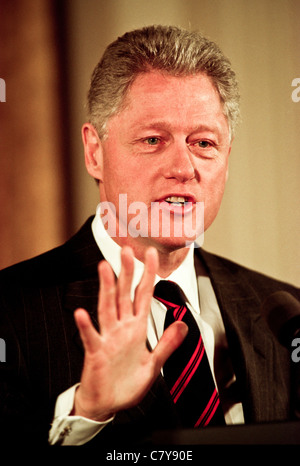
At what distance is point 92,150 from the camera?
5.32 feet

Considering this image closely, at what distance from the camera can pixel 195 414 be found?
1518 millimetres

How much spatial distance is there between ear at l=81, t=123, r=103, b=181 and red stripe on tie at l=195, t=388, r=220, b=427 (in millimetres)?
654

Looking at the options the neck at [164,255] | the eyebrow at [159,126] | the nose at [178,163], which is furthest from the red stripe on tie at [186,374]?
the eyebrow at [159,126]

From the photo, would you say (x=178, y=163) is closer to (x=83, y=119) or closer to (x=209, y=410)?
(x=83, y=119)

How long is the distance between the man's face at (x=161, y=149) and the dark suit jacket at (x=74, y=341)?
0.50 feet

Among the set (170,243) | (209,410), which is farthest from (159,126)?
(209,410)

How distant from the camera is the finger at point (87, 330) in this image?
3.92 feet

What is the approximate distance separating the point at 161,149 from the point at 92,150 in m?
0.19

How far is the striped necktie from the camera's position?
1521mm

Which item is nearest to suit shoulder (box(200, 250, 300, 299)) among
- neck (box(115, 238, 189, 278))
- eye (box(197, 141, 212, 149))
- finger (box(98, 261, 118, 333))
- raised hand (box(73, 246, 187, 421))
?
neck (box(115, 238, 189, 278))

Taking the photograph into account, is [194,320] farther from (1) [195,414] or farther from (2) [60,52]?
(2) [60,52]

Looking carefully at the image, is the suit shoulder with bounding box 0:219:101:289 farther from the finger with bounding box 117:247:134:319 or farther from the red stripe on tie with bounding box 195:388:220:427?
the red stripe on tie with bounding box 195:388:220:427

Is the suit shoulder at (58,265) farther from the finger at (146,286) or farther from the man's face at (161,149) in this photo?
the finger at (146,286)

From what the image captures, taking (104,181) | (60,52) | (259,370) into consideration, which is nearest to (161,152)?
(104,181)
